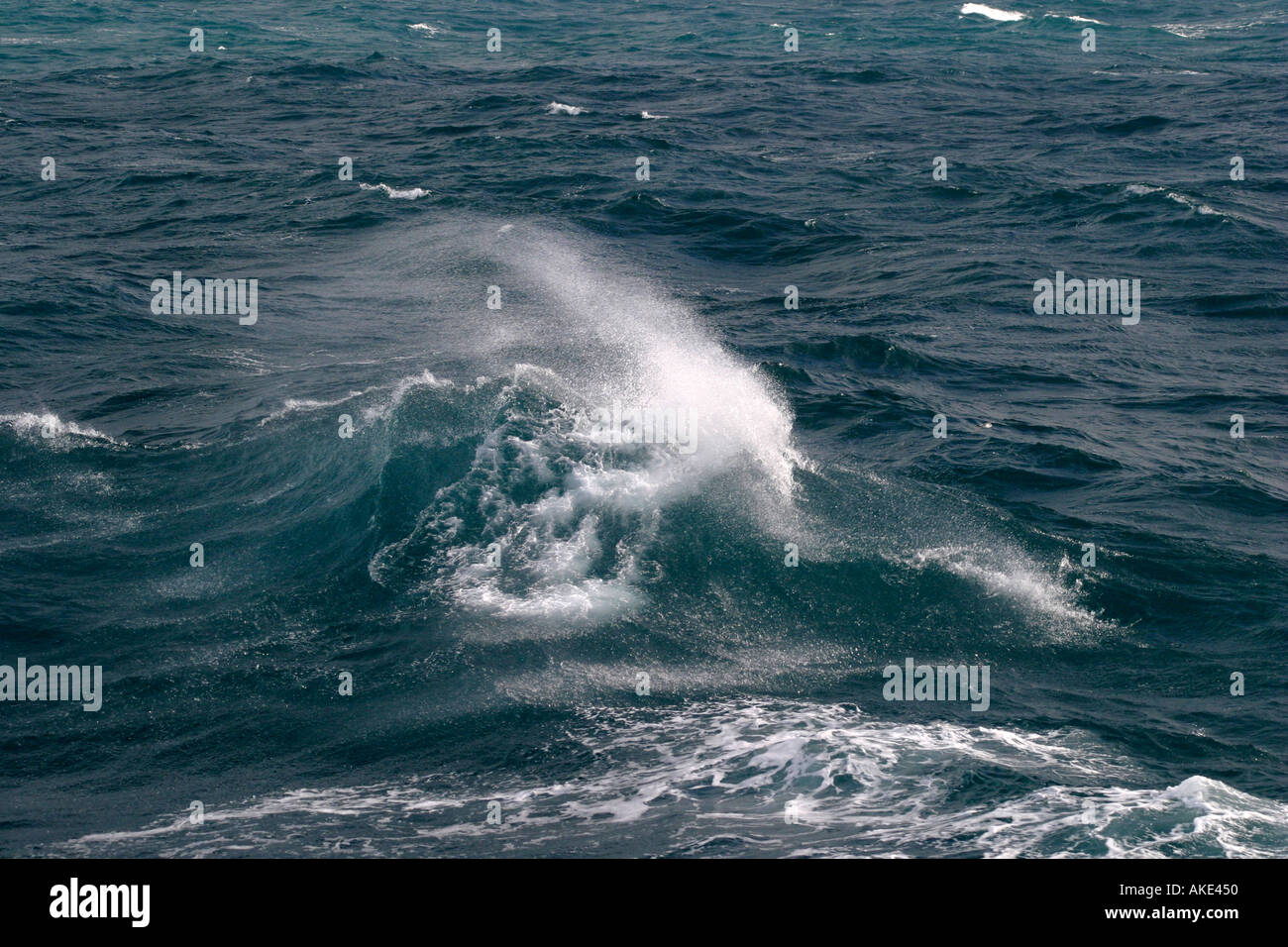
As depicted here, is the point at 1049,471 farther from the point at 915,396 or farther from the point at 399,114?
the point at 399,114

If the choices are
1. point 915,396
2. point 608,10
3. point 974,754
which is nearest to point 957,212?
point 915,396

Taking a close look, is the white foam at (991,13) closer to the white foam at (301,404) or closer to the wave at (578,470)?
the wave at (578,470)

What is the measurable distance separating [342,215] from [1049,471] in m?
29.4

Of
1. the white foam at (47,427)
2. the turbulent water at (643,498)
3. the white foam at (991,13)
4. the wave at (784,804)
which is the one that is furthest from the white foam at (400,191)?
the white foam at (991,13)

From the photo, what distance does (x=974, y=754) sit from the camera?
2052cm

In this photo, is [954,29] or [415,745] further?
[954,29]

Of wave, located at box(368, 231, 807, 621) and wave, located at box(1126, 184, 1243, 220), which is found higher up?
wave, located at box(1126, 184, 1243, 220)

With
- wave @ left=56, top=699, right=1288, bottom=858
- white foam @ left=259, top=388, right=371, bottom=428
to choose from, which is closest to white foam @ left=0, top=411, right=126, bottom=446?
white foam @ left=259, top=388, right=371, bottom=428

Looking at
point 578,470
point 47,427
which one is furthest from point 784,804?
point 47,427

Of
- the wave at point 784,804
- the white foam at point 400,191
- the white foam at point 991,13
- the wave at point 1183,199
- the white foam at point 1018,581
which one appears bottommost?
the wave at point 784,804

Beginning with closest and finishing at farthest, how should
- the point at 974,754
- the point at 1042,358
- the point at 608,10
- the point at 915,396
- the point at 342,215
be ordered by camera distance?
the point at 974,754, the point at 915,396, the point at 1042,358, the point at 342,215, the point at 608,10

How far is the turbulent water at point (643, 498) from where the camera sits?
19.9m

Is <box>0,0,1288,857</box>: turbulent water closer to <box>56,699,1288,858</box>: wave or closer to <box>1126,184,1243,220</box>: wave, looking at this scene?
<box>56,699,1288,858</box>: wave

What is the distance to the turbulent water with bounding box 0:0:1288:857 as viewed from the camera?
19906 millimetres
